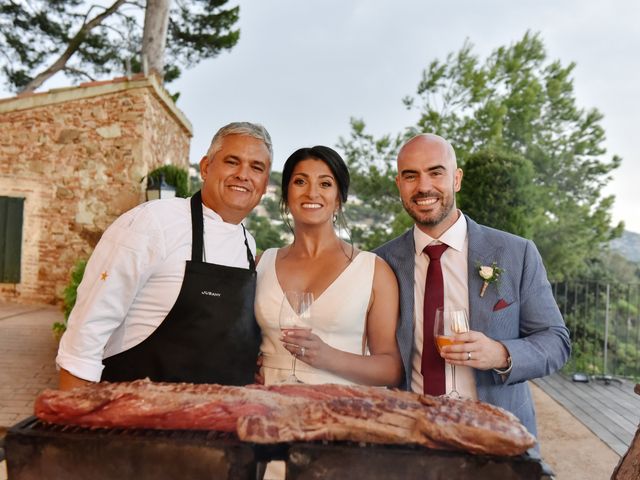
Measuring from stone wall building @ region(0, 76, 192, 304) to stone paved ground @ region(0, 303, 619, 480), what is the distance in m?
2.10

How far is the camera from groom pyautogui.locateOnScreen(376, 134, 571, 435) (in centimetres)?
239

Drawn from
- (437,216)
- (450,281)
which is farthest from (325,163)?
(450,281)

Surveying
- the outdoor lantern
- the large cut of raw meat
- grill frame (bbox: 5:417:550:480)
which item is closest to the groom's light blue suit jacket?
the large cut of raw meat

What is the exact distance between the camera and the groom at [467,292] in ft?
7.84

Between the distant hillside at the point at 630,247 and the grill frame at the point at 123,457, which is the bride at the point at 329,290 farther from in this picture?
the distant hillside at the point at 630,247

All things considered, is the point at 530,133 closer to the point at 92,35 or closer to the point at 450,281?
the point at 92,35

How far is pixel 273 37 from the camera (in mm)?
30422

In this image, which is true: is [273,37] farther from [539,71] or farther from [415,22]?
[539,71]

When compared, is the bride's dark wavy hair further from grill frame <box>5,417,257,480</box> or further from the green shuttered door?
the green shuttered door

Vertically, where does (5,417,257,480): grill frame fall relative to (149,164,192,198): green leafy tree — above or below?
below

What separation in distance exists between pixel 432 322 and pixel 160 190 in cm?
775

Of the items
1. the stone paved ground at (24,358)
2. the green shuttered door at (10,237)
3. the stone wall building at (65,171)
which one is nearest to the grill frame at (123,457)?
the stone paved ground at (24,358)

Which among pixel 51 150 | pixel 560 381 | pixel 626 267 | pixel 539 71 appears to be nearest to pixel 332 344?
pixel 560 381

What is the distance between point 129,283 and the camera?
2271 mm
